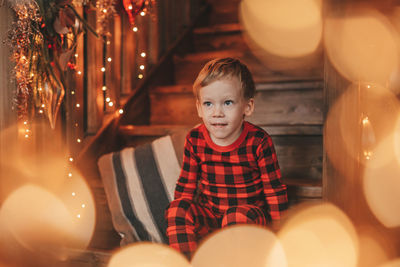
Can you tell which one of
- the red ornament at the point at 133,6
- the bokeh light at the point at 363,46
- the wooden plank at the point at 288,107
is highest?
the red ornament at the point at 133,6

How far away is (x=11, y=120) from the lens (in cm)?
130

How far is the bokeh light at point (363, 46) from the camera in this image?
121 cm

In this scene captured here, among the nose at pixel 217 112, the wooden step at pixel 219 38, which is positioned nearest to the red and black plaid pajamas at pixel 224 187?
the nose at pixel 217 112

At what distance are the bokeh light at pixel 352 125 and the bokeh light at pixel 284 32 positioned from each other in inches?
34.4

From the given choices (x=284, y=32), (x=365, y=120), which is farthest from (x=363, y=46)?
(x=284, y=32)

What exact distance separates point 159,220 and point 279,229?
457 mm

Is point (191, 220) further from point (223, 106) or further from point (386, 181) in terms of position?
point (386, 181)

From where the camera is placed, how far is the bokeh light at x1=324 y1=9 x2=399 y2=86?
1206mm

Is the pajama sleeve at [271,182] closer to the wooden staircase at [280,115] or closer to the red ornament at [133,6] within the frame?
the wooden staircase at [280,115]

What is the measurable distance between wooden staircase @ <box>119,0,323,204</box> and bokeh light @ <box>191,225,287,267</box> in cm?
25

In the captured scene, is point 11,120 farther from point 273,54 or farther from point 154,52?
point 273,54

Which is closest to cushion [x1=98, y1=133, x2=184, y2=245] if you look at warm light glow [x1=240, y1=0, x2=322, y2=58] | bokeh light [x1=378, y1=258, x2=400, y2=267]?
bokeh light [x1=378, y1=258, x2=400, y2=267]

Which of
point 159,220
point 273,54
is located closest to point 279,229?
point 159,220

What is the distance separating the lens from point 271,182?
4.40ft
